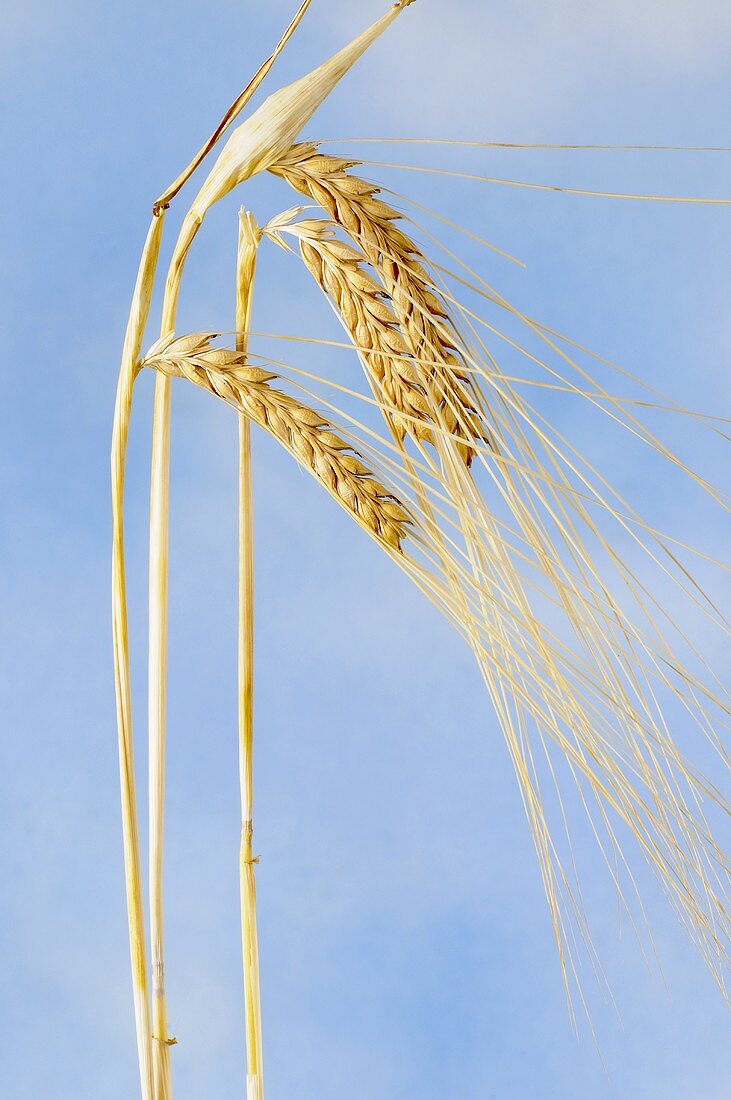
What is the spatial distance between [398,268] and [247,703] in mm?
298

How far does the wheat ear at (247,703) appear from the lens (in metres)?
0.63

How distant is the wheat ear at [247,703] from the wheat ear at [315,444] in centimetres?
5

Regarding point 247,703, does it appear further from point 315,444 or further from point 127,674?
point 315,444

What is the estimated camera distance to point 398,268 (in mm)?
574

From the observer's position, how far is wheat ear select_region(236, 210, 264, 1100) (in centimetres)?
63

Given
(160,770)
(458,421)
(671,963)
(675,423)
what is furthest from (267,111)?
(671,963)

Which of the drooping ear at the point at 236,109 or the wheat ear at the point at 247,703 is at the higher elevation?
the drooping ear at the point at 236,109

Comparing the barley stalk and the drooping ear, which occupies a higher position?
the drooping ear

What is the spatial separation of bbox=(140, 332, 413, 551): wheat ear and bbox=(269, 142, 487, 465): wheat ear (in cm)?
5

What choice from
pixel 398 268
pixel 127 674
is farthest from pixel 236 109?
pixel 127 674

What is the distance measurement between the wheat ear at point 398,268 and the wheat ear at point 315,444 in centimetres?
5

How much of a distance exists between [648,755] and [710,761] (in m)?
0.79

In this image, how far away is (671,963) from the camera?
138 centimetres

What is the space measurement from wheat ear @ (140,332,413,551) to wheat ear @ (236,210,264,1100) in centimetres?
5
